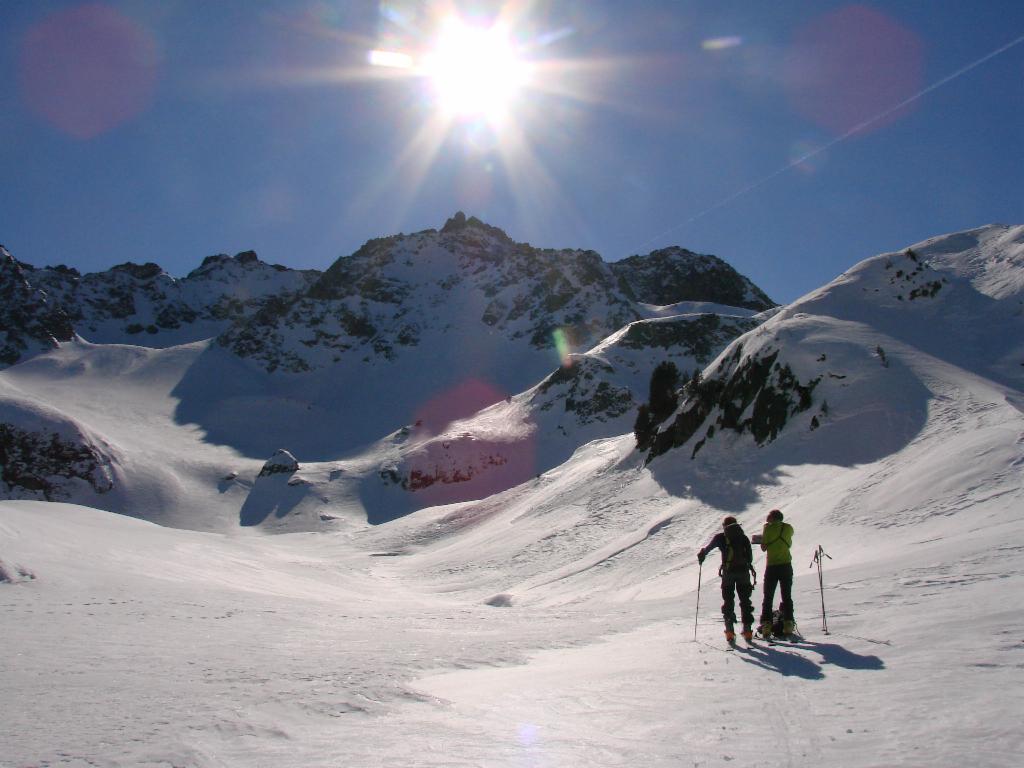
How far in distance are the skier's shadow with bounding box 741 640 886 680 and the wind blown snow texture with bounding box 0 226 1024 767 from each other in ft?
0.22

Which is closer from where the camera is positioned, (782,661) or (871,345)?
(782,661)

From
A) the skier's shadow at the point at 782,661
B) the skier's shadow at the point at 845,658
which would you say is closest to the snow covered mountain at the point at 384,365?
the skier's shadow at the point at 782,661

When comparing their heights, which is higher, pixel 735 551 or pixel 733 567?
pixel 735 551

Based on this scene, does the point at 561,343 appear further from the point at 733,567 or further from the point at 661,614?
the point at 733,567

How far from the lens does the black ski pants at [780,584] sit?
901cm

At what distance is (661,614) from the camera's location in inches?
549

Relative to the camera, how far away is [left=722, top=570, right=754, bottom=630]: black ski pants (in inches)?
361

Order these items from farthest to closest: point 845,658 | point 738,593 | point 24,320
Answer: point 24,320
point 738,593
point 845,658

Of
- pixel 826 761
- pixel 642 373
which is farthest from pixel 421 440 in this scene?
pixel 826 761

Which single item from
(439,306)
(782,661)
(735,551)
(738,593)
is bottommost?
(782,661)

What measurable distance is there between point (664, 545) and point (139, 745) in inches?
884

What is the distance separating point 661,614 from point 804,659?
667 cm

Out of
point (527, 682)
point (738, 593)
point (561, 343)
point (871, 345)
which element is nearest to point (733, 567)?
point (738, 593)

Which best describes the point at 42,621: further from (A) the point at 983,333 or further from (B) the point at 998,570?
(A) the point at 983,333
